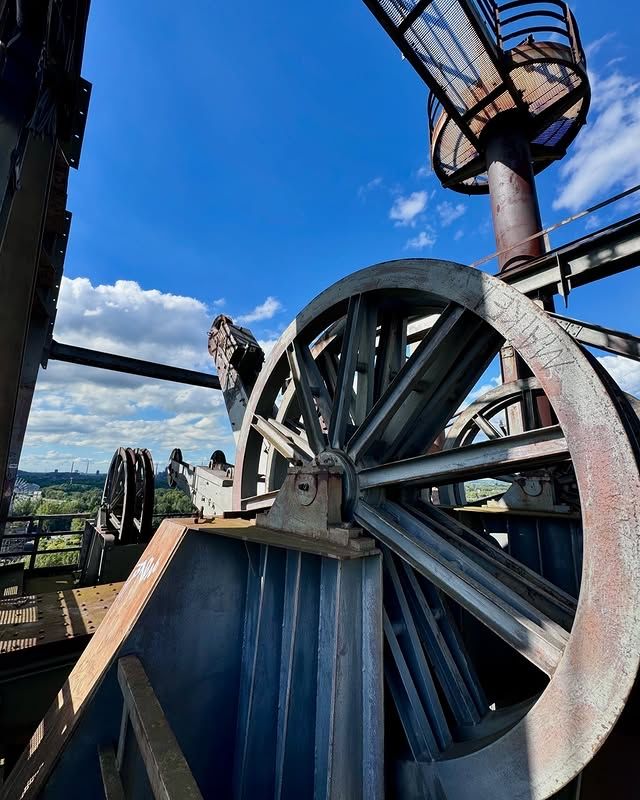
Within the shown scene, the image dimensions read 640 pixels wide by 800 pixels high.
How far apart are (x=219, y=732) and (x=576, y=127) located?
43.5 feet

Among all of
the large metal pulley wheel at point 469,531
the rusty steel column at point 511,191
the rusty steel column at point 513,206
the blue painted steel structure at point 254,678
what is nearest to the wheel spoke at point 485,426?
A: the rusty steel column at point 513,206

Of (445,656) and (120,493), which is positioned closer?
(445,656)

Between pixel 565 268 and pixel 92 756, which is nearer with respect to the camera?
pixel 92 756

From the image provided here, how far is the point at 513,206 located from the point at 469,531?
24.9 feet

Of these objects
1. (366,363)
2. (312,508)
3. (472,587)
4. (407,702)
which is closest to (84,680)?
(312,508)

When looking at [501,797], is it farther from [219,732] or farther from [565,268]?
[565,268]

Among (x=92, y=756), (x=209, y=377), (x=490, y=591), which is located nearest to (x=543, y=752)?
(x=490, y=591)

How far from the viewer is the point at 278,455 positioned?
509cm

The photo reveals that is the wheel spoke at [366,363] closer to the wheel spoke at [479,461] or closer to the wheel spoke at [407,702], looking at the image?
the wheel spoke at [479,461]

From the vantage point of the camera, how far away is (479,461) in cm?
229

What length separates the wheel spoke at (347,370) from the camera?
328 centimetres

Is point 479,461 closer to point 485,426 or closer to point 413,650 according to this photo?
point 413,650

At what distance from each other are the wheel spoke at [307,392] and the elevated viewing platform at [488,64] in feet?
22.9

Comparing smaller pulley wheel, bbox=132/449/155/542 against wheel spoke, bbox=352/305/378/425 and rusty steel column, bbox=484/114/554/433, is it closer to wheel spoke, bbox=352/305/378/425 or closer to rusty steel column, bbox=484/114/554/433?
wheel spoke, bbox=352/305/378/425
